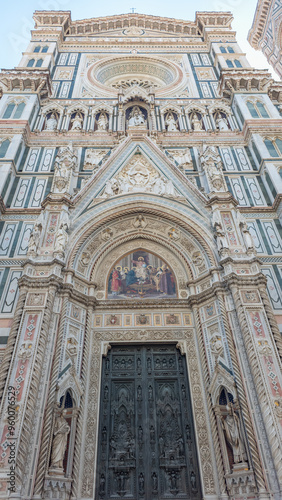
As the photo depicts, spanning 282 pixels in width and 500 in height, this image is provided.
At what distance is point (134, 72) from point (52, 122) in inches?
276

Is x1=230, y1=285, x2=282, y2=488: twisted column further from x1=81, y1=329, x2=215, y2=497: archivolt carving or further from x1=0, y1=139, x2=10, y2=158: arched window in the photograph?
x1=0, y1=139, x2=10, y2=158: arched window

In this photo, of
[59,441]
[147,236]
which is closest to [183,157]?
[147,236]

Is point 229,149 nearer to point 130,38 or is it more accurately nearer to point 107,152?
point 107,152

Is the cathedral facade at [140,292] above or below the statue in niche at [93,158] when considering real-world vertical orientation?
below

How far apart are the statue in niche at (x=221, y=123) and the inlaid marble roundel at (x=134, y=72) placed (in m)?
4.30

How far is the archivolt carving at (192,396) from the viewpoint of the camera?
23.0 ft

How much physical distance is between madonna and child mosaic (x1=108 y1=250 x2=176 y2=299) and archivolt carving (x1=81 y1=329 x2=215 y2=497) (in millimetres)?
1120

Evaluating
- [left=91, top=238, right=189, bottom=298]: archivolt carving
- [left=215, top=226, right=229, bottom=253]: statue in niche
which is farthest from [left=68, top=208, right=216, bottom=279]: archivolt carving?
[left=215, top=226, right=229, bottom=253]: statue in niche

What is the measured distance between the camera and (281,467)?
20.1ft

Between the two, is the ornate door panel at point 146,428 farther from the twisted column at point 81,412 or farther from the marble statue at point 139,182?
the marble statue at point 139,182

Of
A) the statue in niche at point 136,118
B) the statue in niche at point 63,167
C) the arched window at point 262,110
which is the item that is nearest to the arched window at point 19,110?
the statue in niche at point 63,167

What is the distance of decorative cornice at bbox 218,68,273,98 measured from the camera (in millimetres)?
15648

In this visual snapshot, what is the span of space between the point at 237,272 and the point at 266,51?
22472 millimetres

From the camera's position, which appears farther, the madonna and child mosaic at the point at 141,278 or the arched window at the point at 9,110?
the arched window at the point at 9,110
